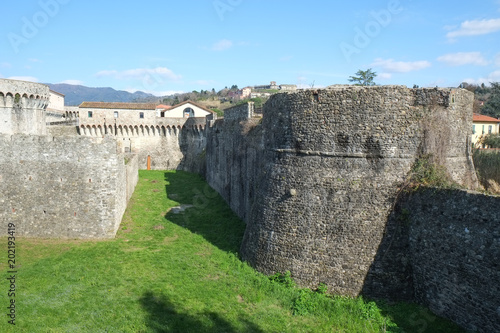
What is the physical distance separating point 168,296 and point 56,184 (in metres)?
8.04

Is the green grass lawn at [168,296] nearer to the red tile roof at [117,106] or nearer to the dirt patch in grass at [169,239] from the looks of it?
the dirt patch in grass at [169,239]

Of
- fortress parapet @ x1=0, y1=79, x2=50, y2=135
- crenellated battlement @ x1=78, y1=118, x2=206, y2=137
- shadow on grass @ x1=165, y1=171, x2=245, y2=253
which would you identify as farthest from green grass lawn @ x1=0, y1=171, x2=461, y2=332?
crenellated battlement @ x1=78, y1=118, x2=206, y2=137

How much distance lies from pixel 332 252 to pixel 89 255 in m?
8.93

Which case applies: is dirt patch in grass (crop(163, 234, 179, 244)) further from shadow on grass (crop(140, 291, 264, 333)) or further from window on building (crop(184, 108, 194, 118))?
window on building (crop(184, 108, 194, 118))

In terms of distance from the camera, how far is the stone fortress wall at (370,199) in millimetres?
9062

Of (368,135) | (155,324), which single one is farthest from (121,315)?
(368,135)

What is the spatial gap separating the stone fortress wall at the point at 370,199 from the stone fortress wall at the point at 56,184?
7.75 m

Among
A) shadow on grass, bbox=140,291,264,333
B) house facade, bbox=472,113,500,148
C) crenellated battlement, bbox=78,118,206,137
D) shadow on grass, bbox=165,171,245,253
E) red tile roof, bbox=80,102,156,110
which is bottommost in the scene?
shadow on grass, bbox=140,291,264,333

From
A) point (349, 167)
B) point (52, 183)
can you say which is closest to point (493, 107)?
point (349, 167)

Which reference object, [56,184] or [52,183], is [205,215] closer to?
[56,184]

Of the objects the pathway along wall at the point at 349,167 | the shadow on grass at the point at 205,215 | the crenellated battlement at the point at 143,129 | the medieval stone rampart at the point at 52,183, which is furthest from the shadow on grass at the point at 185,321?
the crenellated battlement at the point at 143,129

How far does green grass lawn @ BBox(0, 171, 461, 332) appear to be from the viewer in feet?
29.6

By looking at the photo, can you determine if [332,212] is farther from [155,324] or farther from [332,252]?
[155,324]

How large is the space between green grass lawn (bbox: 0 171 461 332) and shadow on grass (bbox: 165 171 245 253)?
187mm
